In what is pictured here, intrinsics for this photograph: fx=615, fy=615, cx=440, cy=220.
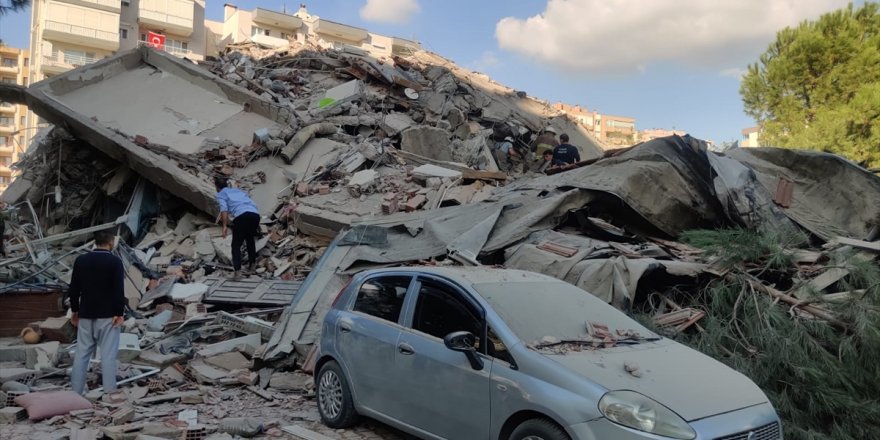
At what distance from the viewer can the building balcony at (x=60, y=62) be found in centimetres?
5028

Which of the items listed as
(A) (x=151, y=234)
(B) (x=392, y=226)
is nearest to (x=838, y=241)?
(B) (x=392, y=226)

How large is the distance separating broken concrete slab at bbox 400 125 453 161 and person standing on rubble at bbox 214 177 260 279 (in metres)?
5.21

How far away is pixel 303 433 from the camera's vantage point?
5.12 meters

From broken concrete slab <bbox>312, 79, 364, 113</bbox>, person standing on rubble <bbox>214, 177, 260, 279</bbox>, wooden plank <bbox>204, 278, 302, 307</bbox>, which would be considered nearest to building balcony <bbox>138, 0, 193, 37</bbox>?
broken concrete slab <bbox>312, 79, 364, 113</bbox>

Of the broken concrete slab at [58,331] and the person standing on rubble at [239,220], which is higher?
the person standing on rubble at [239,220]

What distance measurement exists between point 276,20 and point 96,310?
62060mm

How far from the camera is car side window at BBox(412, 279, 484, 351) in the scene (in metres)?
4.41

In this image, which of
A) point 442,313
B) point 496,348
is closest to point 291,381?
point 442,313

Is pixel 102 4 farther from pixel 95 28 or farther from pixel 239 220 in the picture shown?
pixel 239 220

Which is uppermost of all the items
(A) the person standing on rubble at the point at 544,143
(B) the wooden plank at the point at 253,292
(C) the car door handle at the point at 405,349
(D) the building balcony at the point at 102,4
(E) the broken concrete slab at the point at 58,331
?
(D) the building balcony at the point at 102,4

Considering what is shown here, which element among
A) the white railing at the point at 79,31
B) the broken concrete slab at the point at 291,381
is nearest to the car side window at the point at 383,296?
the broken concrete slab at the point at 291,381

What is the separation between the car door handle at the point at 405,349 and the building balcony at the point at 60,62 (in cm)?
5517

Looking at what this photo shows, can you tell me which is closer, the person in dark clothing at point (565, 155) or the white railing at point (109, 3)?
the person in dark clothing at point (565, 155)

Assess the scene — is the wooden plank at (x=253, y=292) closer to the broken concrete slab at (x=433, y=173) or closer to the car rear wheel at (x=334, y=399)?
the car rear wheel at (x=334, y=399)
